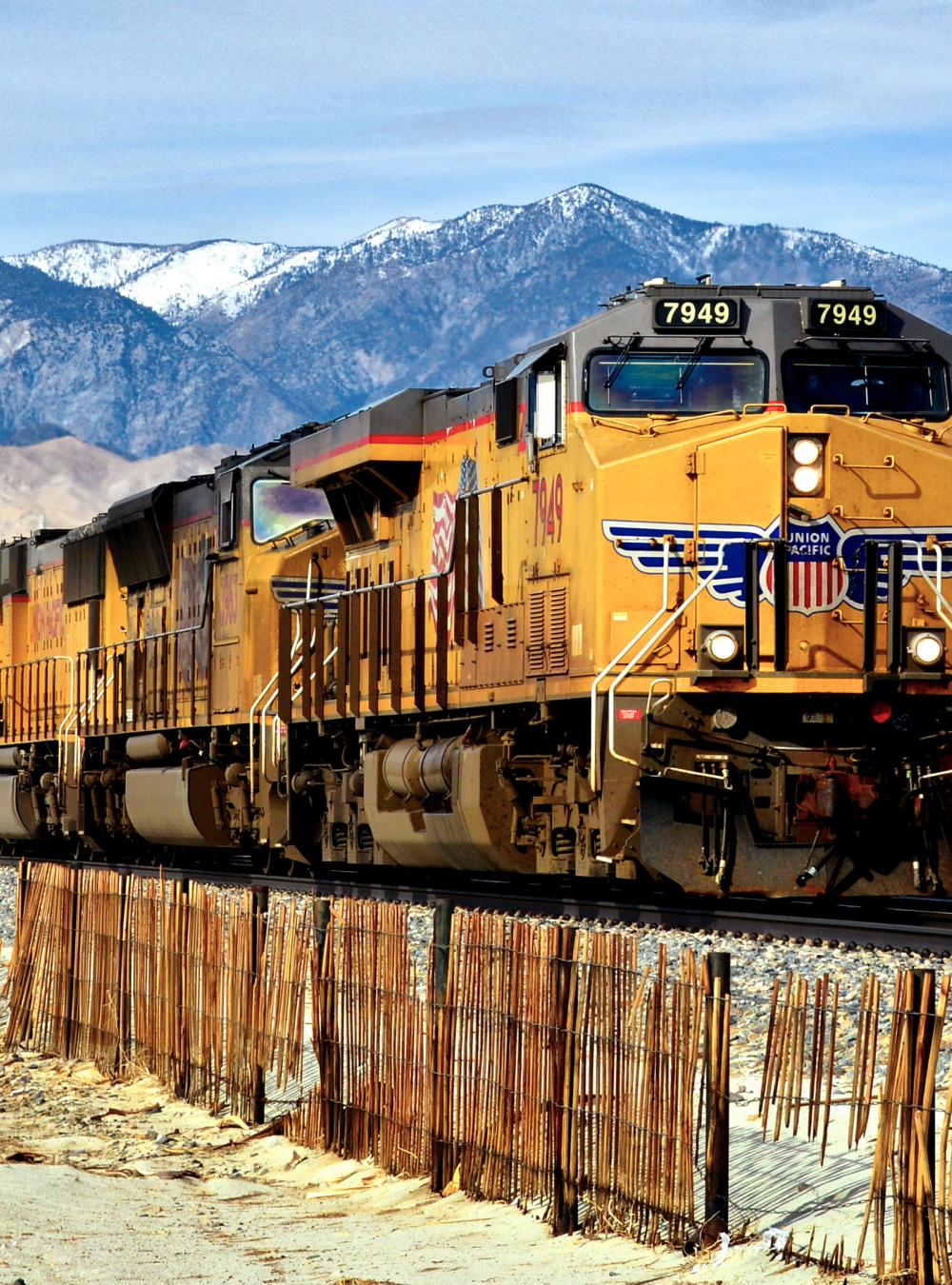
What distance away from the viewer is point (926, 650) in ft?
39.6

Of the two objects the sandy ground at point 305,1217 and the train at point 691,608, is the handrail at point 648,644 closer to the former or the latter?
the train at point 691,608

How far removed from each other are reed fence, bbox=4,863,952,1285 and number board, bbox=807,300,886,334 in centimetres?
438

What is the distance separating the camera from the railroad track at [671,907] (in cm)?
1202

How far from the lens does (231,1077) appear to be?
962cm

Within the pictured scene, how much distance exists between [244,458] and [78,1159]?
12.0 m

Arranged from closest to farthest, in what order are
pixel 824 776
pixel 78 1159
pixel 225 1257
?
pixel 225 1257 < pixel 78 1159 < pixel 824 776

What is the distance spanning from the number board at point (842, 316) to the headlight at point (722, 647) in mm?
2063

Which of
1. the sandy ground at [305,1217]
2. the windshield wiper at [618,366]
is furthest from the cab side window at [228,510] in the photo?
the sandy ground at [305,1217]

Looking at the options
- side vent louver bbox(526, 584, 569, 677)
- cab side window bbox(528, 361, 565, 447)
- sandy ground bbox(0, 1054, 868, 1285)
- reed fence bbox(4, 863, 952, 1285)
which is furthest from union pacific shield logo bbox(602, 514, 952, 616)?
sandy ground bbox(0, 1054, 868, 1285)

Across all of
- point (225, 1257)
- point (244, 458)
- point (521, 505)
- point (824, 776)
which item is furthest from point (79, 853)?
point (225, 1257)

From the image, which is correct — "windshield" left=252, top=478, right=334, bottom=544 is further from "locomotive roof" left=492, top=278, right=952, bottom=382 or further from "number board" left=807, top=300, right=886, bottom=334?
"number board" left=807, top=300, right=886, bottom=334

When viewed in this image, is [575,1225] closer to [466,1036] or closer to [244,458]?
[466,1036]

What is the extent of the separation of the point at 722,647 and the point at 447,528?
3.38 m

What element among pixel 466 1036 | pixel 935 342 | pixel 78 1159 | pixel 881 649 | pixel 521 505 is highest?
pixel 935 342
